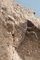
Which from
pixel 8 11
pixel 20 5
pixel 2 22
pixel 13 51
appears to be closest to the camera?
pixel 13 51

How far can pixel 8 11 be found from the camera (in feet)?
19.2

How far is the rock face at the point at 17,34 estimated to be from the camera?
16.5 feet

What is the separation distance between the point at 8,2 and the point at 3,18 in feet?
2.97

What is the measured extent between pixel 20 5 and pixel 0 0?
2.85 ft

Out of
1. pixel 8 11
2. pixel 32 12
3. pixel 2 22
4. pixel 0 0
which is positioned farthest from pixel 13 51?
pixel 32 12

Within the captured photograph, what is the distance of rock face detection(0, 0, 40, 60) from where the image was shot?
5.04 m

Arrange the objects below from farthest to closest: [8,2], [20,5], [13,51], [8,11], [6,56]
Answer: [20,5], [8,2], [8,11], [13,51], [6,56]

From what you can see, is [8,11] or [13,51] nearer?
[13,51]

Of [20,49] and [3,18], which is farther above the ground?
[3,18]

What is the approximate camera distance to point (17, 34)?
561cm

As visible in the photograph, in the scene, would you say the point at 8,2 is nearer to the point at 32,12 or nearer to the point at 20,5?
the point at 20,5

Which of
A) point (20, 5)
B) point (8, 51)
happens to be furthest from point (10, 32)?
point (20, 5)

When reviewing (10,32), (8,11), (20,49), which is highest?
(8,11)

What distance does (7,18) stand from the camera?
5.58 m
